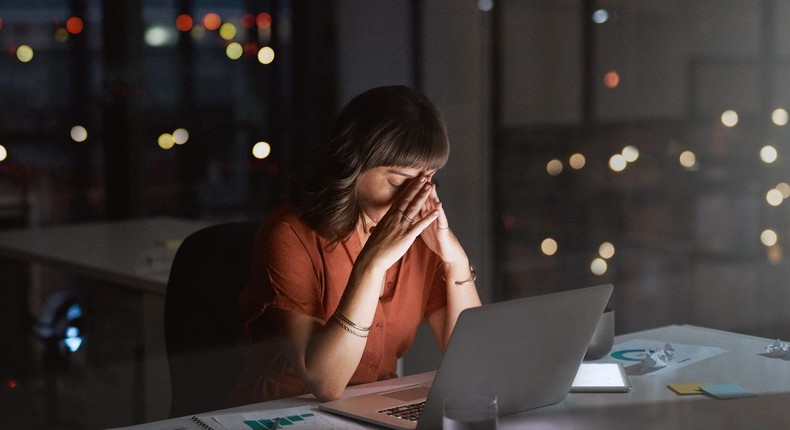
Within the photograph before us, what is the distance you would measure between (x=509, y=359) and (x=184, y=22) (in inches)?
87.3

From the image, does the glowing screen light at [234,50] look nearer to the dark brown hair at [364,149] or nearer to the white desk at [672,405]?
the dark brown hair at [364,149]

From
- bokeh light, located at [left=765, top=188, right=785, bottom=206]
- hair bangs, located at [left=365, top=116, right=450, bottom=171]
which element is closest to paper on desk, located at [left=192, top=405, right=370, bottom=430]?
hair bangs, located at [left=365, top=116, right=450, bottom=171]

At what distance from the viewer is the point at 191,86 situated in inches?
129

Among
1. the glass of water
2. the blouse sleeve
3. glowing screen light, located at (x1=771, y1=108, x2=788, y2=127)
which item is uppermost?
glowing screen light, located at (x1=771, y1=108, x2=788, y2=127)

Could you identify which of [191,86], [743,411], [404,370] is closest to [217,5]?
[191,86]

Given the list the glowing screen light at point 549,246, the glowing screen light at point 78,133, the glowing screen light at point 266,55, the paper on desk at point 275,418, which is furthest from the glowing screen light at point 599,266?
the paper on desk at point 275,418

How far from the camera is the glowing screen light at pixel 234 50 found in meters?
3.38

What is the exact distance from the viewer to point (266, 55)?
3471 millimetres

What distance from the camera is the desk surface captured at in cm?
255

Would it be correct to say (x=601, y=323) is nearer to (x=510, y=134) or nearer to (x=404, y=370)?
(x=404, y=370)

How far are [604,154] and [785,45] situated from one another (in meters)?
0.83

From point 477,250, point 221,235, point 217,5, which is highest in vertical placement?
point 217,5

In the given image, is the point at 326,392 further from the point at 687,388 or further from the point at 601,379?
the point at 687,388

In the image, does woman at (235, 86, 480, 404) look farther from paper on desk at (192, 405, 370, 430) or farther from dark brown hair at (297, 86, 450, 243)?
paper on desk at (192, 405, 370, 430)
